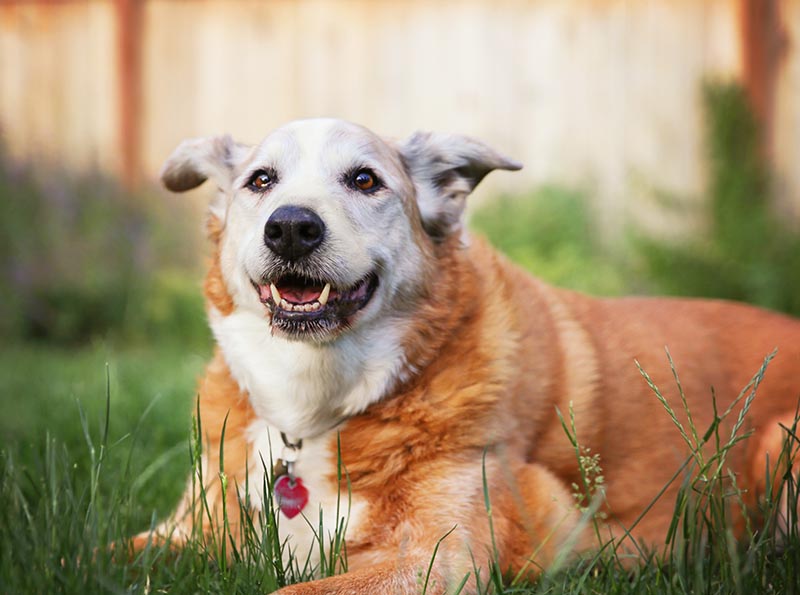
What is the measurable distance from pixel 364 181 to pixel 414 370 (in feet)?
1.94

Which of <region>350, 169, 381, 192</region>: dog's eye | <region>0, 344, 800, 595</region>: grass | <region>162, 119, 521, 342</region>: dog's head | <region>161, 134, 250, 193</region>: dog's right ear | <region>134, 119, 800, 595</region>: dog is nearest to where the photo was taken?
<region>0, 344, 800, 595</region>: grass

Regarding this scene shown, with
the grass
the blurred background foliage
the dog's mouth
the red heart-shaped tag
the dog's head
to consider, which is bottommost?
the blurred background foliage

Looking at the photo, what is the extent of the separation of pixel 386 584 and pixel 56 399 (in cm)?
258

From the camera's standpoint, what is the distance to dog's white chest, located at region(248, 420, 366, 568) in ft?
7.63

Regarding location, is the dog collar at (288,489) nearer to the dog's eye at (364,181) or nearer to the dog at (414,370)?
the dog at (414,370)

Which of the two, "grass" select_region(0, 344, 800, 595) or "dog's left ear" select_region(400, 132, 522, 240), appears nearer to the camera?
"grass" select_region(0, 344, 800, 595)

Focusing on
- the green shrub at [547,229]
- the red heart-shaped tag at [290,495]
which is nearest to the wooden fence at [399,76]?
the green shrub at [547,229]

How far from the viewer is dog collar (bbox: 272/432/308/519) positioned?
239cm

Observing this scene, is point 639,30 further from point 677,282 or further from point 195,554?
point 195,554

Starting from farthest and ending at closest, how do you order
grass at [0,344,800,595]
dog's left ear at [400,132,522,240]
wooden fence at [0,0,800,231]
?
Answer: wooden fence at [0,0,800,231] → dog's left ear at [400,132,522,240] → grass at [0,344,800,595]

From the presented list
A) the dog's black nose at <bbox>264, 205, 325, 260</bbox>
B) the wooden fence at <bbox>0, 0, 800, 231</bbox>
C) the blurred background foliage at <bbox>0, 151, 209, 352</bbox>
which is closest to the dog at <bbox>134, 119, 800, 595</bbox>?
the dog's black nose at <bbox>264, 205, 325, 260</bbox>

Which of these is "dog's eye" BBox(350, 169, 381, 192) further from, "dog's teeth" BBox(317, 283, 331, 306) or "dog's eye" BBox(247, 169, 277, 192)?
"dog's teeth" BBox(317, 283, 331, 306)

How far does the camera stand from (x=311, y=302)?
250 centimetres

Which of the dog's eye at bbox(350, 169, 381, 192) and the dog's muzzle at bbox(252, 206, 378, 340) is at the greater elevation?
the dog's eye at bbox(350, 169, 381, 192)
